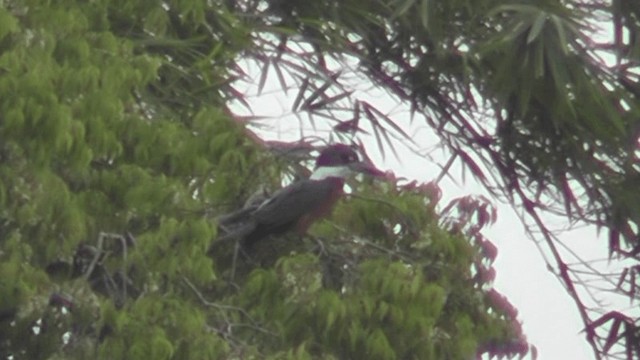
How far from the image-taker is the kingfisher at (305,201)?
23.1ft

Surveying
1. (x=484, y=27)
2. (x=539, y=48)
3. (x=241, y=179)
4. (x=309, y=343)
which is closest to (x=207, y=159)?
(x=241, y=179)

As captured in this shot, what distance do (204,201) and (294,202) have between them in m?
0.60

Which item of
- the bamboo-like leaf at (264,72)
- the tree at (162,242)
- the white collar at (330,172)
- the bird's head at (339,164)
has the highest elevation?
the bamboo-like leaf at (264,72)

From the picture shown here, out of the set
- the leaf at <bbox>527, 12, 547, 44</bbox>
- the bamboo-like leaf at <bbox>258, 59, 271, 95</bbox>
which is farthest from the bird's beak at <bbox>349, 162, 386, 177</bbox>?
the bamboo-like leaf at <bbox>258, 59, 271, 95</bbox>

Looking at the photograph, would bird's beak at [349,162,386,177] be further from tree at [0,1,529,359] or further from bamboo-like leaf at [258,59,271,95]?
bamboo-like leaf at [258,59,271,95]

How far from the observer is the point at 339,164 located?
25.8ft

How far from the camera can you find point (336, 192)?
753cm

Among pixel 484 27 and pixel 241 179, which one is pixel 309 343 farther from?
pixel 484 27

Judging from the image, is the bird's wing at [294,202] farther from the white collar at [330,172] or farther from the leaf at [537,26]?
the leaf at [537,26]

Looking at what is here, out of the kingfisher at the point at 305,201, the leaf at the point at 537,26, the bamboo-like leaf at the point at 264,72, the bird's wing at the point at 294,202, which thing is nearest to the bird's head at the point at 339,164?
the kingfisher at the point at 305,201

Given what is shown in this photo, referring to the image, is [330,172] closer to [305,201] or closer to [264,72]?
[305,201]

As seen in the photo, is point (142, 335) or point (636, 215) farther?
point (636, 215)

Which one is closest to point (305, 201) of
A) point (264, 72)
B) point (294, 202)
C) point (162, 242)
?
point (294, 202)

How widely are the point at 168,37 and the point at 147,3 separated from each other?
11.2 inches
